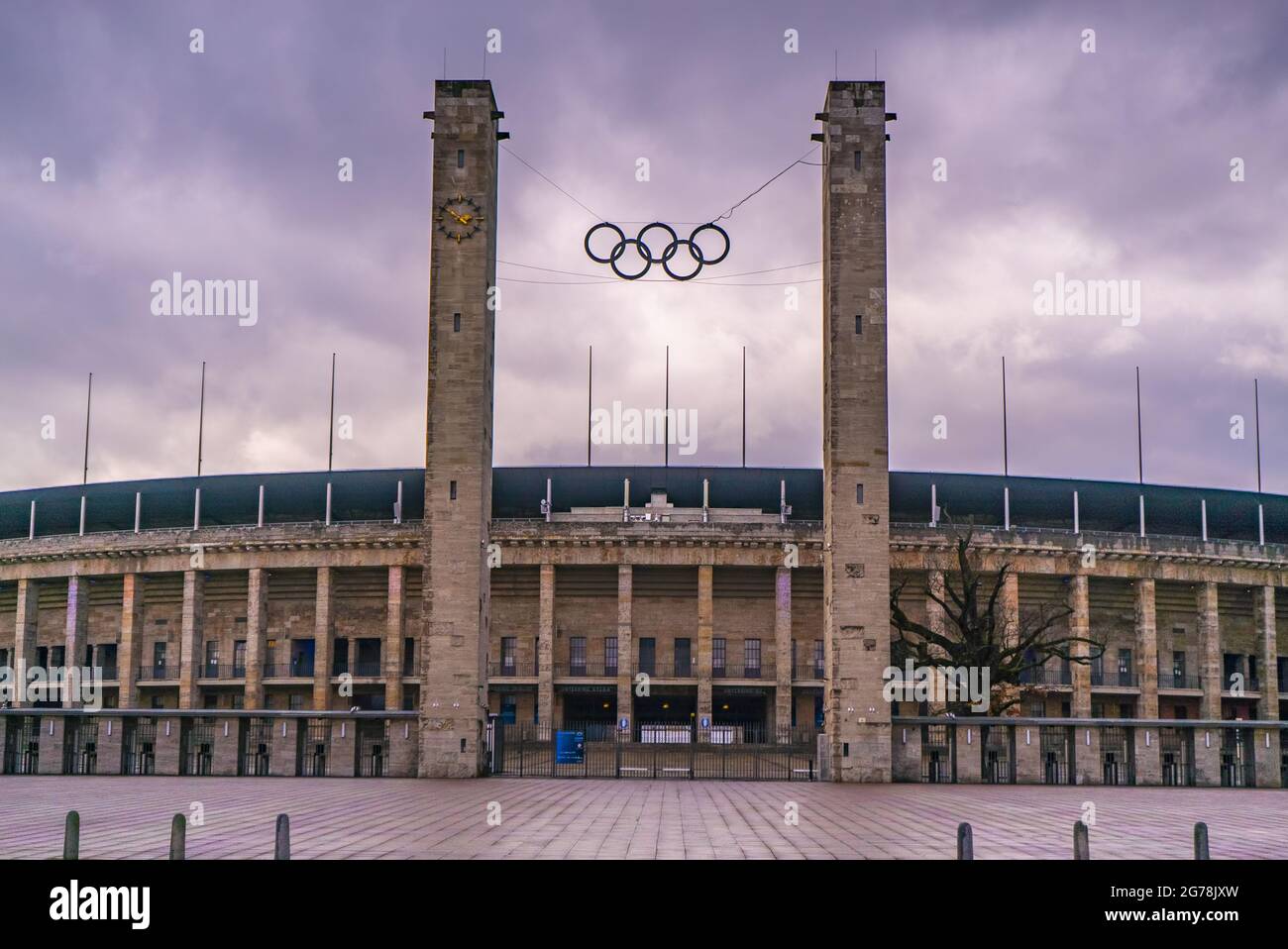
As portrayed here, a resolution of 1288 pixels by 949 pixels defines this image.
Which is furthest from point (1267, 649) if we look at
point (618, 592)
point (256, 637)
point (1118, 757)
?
point (256, 637)

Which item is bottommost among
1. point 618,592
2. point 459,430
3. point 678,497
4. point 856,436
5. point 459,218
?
point 618,592

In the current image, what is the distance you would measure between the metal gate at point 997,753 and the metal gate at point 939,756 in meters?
0.82

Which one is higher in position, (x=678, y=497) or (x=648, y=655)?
(x=678, y=497)

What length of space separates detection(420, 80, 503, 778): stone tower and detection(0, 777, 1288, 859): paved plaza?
2.34m

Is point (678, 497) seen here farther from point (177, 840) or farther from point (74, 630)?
point (177, 840)

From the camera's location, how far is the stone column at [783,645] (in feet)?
192

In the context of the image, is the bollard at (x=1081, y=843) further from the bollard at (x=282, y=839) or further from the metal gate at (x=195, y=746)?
the metal gate at (x=195, y=746)

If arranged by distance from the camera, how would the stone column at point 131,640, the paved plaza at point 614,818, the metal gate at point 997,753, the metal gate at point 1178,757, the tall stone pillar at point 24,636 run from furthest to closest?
the tall stone pillar at point 24,636 → the stone column at point 131,640 → the metal gate at point 1178,757 → the metal gate at point 997,753 → the paved plaza at point 614,818

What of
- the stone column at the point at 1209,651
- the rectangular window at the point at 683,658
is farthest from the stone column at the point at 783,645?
the stone column at the point at 1209,651

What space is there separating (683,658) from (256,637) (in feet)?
71.7

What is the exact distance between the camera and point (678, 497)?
61812 mm
